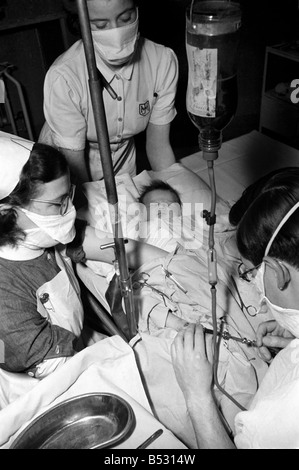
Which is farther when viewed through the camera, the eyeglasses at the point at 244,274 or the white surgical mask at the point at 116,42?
the white surgical mask at the point at 116,42

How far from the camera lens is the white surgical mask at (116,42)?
186 cm

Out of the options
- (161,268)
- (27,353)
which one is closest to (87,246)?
(161,268)

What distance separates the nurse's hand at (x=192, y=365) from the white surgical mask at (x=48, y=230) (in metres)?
0.53

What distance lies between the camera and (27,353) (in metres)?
1.44

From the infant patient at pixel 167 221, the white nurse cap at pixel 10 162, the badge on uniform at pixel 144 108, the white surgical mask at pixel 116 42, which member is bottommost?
the infant patient at pixel 167 221

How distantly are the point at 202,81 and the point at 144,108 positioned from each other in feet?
4.27

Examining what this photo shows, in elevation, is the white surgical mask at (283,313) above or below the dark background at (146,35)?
above

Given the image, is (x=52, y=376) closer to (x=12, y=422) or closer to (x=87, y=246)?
(x=12, y=422)

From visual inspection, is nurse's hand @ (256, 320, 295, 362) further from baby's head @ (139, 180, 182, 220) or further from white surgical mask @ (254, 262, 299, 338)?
baby's head @ (139, 180, 182, 220)

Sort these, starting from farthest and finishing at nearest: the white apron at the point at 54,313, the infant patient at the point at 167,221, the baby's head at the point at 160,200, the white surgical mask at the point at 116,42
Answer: the baby's head at the point at 160,200 → the infant patient at the point at 167,221 → the white surgical mask at the point at 116,42 → the white apron at the point at 54,313

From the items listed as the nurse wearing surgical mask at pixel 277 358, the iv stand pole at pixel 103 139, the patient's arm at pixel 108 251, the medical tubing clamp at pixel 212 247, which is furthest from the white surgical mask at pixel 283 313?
the patient's arm at pixel 108 251

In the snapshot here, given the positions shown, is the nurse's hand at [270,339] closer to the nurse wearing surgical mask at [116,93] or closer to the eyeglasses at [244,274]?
the eyeglasses at [244,274]

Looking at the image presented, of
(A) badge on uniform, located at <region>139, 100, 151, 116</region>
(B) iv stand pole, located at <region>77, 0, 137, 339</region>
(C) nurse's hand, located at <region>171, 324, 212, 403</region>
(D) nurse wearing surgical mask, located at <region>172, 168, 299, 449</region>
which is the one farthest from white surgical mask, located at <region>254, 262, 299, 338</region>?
(A) badge on uniform, located at <region>139, 100, 151, 116</region>

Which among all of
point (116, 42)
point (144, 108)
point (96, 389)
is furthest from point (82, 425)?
point (144, 108)
